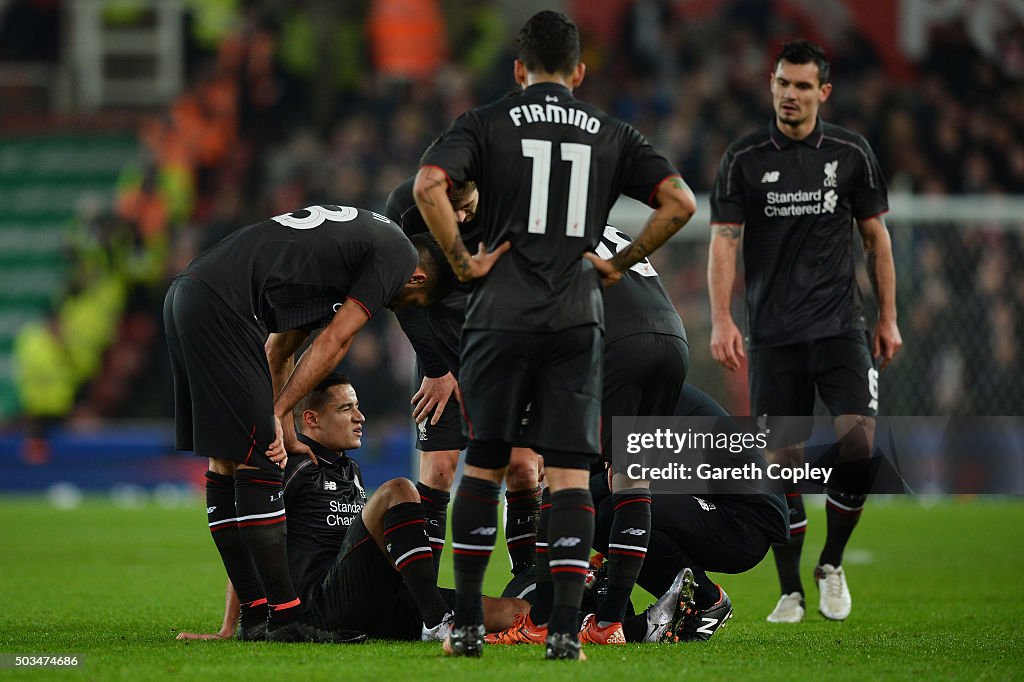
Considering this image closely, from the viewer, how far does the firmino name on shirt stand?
4.46 meters

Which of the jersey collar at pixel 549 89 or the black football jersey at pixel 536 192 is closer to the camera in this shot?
the black football jersey at pixel 536 192

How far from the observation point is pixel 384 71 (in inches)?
722

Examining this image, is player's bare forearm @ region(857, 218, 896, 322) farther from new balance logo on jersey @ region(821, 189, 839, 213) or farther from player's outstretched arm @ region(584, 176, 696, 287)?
player's outstretched arm @ region(584, 176, 696, 287)

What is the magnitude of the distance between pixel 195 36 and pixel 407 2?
312 cm

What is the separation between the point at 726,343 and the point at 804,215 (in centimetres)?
70

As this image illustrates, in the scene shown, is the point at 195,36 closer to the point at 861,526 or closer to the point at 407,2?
the point at 407,2

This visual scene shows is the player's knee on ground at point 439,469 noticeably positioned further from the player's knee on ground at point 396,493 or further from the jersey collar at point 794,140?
the jersey collar at point 794,140

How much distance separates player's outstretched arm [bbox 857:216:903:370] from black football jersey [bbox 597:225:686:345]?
1.46 meters

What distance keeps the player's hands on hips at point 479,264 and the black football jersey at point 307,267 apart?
0.57 meters

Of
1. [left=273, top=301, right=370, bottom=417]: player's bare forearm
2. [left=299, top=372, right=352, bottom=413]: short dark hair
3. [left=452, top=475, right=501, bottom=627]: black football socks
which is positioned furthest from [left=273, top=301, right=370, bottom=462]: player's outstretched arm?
[left=452, top=475, right=501, bottom=627]: black football socks

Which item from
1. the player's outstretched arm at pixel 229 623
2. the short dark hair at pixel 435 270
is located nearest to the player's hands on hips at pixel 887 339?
the short dark hair at pixel 435 270

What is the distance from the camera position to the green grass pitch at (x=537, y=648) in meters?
4.21

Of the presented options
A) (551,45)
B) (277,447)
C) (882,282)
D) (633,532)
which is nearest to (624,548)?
(633,532)

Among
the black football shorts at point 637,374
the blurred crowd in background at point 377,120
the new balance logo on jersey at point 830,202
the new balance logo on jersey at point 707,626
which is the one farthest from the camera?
the blurred crowd in background at point 377,120
